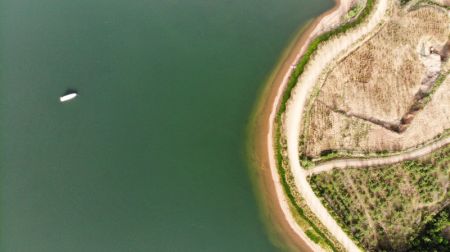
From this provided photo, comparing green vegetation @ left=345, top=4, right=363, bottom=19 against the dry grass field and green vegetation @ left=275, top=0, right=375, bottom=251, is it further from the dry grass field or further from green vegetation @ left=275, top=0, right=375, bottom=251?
the dry grass field

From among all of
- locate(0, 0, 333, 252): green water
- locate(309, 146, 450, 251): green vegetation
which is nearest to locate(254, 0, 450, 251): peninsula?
locate(309, 146, 450, 251): green vegetation

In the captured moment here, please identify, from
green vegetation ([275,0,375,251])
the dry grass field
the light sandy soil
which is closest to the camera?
the light sandy soil

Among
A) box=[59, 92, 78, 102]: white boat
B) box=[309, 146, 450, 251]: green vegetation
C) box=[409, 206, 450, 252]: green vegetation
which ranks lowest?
box=[409, 206, 450, 252]: green vegetation

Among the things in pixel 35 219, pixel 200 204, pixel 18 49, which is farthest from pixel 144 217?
pixel 18 49

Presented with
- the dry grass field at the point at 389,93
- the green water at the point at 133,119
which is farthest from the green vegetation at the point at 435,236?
the green water at the point at 133,119

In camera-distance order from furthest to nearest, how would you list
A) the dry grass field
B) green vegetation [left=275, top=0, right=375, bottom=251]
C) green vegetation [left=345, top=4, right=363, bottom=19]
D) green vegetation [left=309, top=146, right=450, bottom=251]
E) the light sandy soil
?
green vegetation [left=345, top=4, right=363, bottom=19] → the dry grass field → green vegetation [left=275, top=0, right=375, bottom=251] → the light sandy soil → green vegetation [left=309, top=146, right=450, bottom=251]

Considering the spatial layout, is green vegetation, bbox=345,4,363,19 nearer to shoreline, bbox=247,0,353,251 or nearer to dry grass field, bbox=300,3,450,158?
shoreline, bbox=247,0,353,251

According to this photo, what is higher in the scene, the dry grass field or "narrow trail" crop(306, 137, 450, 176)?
the dry grass field

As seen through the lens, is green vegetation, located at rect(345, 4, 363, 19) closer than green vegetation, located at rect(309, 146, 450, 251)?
No

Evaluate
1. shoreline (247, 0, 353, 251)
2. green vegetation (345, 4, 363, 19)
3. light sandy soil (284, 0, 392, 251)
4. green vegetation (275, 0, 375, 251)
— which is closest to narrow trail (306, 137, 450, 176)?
light sandy soil (284, 0, 392, 251)
